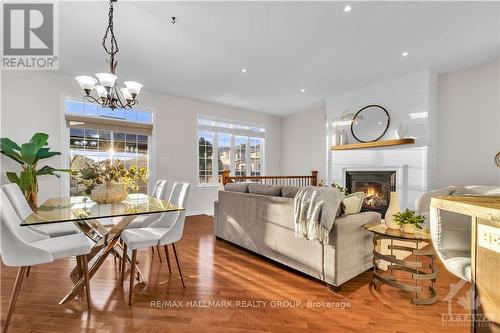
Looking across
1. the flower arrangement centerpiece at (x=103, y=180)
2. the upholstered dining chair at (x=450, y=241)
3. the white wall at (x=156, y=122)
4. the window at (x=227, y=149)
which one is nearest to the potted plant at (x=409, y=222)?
the upholstered dining chair at (x=450, y=241)

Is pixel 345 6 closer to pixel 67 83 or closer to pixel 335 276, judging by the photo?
pixel 335 276

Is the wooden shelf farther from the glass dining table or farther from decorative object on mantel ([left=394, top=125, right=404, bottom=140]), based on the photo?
the glass dining table

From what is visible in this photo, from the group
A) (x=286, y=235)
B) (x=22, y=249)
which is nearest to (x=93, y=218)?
(x=22, y=249)

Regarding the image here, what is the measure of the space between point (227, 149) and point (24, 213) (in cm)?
471

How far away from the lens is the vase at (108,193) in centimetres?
231

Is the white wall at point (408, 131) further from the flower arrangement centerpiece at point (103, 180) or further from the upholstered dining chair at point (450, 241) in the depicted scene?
the flower arrangement centerpiece at point (103, 180)

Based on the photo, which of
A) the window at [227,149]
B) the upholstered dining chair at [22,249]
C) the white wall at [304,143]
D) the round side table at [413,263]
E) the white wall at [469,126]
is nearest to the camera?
the upholstered dining chair at [22,249]

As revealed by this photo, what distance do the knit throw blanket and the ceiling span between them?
78.8 inches

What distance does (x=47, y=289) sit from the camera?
2229mm

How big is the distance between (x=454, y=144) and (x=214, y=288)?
468 cm

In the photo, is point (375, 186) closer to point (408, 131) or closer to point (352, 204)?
point (408, 131)

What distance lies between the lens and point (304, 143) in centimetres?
702

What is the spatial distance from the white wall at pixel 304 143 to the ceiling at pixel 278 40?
1.97 m

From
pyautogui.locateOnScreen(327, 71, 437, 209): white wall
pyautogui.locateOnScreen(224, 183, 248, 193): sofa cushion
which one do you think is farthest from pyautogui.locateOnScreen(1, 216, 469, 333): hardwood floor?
pyautogui.locateOnScreen(327, 71, 437, 209): white wall
